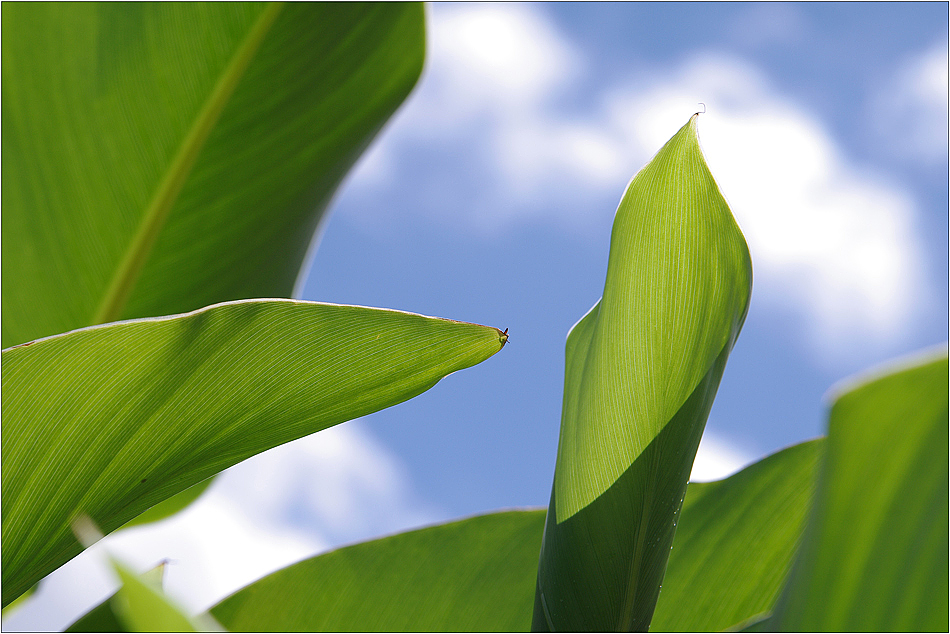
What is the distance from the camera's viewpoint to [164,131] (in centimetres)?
66

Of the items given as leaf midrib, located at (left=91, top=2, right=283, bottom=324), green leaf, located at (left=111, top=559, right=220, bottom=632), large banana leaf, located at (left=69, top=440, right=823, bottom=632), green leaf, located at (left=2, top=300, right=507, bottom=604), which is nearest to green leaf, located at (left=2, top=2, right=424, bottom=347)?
leaf midrib, located at (left=91, top=2, right=283, bottom=324)

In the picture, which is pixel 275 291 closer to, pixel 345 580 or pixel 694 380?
pixel 345 580

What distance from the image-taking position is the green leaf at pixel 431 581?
1.78 feet

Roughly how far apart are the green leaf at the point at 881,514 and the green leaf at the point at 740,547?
343 mm

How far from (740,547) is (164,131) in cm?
61

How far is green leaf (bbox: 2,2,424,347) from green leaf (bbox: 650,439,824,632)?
48cm

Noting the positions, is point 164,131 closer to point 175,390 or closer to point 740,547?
point 175,390

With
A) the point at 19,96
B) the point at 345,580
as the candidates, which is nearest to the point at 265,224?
the point at 19,96

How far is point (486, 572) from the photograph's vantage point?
543 mm

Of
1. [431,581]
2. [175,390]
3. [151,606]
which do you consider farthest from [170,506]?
[151,606]

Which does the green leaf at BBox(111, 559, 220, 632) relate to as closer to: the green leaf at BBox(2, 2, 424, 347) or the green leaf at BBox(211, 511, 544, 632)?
the green leaf at BBox(211, 511, 544, 632)

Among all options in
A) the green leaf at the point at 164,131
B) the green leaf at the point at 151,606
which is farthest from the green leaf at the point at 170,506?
the green leaf at the point at 151,606

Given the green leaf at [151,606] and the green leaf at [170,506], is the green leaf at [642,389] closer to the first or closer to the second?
the green leaf at [151,606]

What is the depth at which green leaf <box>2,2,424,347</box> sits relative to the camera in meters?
0.65
